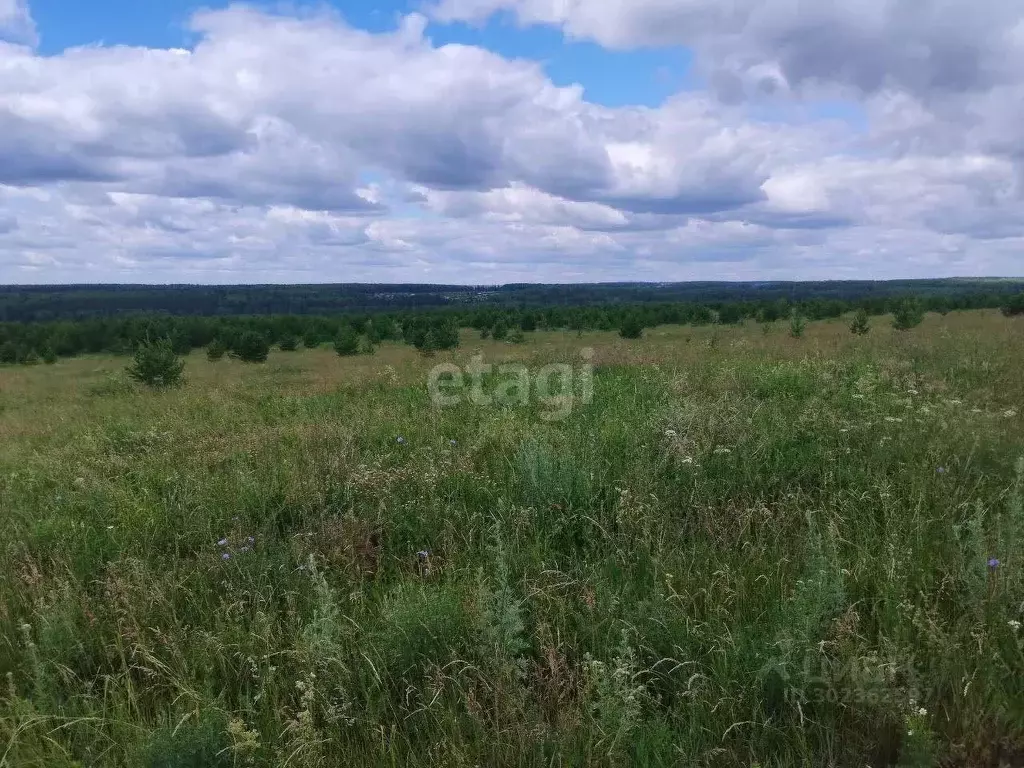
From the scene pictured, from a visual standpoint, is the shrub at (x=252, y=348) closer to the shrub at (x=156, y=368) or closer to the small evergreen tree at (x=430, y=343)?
the small evergreen tree at (x=430, y=343)

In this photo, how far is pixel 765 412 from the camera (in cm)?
556

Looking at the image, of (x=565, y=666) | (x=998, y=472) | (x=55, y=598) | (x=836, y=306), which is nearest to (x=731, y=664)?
(x=565, y=666)

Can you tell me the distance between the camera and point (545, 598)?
9.49ft

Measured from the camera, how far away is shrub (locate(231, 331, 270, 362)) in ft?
156

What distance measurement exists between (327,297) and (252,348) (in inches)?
4833

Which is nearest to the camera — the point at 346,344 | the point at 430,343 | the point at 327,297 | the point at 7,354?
the point at 430,343

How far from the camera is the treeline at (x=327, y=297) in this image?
12612 cm

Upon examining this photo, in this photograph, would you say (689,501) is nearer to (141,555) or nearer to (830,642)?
(830,642)

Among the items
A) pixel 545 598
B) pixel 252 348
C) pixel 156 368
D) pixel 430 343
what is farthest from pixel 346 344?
pixel 545 598

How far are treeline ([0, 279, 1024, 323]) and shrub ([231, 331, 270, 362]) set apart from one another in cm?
7051

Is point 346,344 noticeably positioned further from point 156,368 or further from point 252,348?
point 156,368

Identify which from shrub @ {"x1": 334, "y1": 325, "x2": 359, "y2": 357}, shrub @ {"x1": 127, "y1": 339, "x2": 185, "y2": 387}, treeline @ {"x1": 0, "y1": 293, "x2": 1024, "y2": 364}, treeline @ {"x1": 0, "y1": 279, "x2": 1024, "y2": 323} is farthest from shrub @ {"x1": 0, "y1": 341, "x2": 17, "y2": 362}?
treeline @ {"x1": 0, "y1": 279, "x2": 1024, "y2": 323}

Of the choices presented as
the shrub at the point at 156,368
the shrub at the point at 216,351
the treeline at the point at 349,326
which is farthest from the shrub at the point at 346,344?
the shrub at the point at 156,368

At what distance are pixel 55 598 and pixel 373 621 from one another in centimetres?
152
